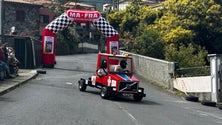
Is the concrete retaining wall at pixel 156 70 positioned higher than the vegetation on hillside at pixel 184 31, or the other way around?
the vegetation on hillside at pixel 184 31

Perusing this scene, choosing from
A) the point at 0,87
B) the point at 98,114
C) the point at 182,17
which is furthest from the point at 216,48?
the point at 98,114

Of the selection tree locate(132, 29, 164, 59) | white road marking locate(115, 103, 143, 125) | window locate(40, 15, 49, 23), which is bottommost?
white road marking locate(115, 103, 143, 125)

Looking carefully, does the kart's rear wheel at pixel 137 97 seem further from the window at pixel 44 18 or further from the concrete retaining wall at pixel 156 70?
the window at pixel 44 18

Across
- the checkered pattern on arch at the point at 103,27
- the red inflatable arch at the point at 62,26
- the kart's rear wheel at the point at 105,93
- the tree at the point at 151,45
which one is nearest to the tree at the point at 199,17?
the tree at the point at 151,45

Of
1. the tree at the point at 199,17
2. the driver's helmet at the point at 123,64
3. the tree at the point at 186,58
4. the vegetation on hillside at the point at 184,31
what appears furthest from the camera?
the tree at the point at 199,17

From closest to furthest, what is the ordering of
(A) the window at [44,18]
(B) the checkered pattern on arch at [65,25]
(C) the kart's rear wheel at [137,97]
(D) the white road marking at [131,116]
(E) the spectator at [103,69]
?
(D) the white road marking at [131,116] → (C) the kart's rear wheel at [137,97] → (E) the spectator at [103,69] → (B) the checkered pattern on arch at [65,25] → (A) the window at [44,18]

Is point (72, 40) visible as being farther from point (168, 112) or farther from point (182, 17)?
point (168, 112)

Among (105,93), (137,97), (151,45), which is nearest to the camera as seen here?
(105,93)

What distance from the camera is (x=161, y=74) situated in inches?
1096

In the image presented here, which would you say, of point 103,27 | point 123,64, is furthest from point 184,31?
point 123,64

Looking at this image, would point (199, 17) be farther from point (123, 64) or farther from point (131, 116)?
point (131, 116)

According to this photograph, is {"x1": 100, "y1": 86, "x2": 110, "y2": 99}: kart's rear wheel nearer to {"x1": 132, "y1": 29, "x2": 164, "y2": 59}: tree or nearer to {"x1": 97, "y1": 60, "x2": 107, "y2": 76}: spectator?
{"x1": 97, "y1": 60, "x2": 107, "y2": 76}: spectator

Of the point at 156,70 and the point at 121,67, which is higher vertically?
the point at 121,67

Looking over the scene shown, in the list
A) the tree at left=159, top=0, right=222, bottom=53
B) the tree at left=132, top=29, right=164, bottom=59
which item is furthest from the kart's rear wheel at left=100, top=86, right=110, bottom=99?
the tree at left=159, top=0, right=222, bottom=53
